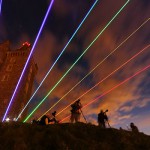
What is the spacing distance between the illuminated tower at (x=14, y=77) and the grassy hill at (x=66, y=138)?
27.9m

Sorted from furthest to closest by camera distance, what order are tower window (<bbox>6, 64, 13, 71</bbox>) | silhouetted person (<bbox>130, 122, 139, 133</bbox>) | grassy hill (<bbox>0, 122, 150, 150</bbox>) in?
tower window (<bbox>6, 64, 13, 71</bbox>) → silhouetted person (<bbox>130, 122, 139, 133</bbox>) → grassy hill (<bbox>0, 122, 150, 150</bbox>)

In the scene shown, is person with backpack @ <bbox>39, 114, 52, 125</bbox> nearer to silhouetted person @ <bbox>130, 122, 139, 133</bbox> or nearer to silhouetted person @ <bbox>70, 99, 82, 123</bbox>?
silhouetted person @ <bbox>70, 99, 82, 123</bbox>

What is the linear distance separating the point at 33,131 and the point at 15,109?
29026 millimetres

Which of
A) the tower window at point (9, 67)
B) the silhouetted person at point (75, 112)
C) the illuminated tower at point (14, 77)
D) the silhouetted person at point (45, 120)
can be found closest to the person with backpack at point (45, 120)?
the silhouetted person at point (45, 120)

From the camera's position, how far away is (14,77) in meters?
43.9

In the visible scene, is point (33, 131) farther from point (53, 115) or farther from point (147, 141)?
point (147, 141)

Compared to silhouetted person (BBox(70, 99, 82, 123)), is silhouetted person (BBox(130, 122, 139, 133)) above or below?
below

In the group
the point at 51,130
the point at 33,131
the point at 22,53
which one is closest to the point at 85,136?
the point at 51,130

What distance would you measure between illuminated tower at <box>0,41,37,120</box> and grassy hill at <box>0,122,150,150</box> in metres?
27.9

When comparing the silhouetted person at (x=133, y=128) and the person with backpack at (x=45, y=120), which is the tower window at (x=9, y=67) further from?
the silhouetted person at (x=133, y=128)

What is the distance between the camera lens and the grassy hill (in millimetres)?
10164

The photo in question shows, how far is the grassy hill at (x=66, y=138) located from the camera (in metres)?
10.2

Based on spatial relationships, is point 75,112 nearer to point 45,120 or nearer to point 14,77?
point 45,120

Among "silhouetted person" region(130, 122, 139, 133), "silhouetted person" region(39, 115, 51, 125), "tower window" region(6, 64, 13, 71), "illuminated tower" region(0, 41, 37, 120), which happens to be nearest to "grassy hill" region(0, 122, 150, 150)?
"silhouetted person" region(39, 115, 51, 125)
